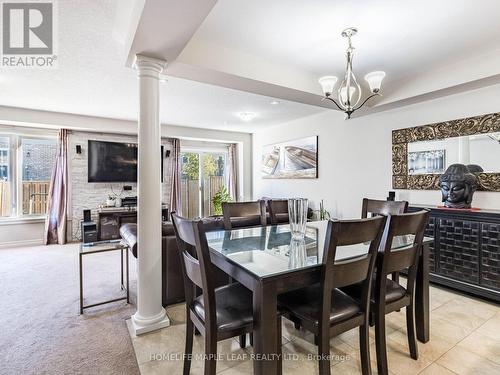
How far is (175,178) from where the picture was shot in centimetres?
649

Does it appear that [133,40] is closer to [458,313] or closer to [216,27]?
[216,27]

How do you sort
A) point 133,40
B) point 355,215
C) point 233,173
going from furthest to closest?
point 233,173
point 355,215
point 133,40

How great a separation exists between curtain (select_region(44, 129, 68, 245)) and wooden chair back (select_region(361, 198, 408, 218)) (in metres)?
5.60

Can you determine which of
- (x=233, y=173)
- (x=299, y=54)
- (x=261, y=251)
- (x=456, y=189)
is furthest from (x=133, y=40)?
(x=233, y=173)

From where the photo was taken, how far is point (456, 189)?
2871mm

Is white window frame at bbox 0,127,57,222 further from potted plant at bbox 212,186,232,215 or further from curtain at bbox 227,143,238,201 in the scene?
curtain at bbox 227,143,238,201

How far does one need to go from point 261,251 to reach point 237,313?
1.33 feet

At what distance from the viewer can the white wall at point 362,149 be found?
3.06 meters

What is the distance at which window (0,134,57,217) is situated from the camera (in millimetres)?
5094

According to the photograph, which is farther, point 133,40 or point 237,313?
point 133,40

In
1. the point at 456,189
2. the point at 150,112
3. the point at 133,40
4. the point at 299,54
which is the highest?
the point at 299,54

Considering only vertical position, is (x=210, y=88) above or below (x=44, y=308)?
above

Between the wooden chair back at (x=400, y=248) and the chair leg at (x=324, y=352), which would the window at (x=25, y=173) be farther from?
the wooden chair back at (x=400, y=248)

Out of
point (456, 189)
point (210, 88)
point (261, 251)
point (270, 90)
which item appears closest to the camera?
point (261, 251)
